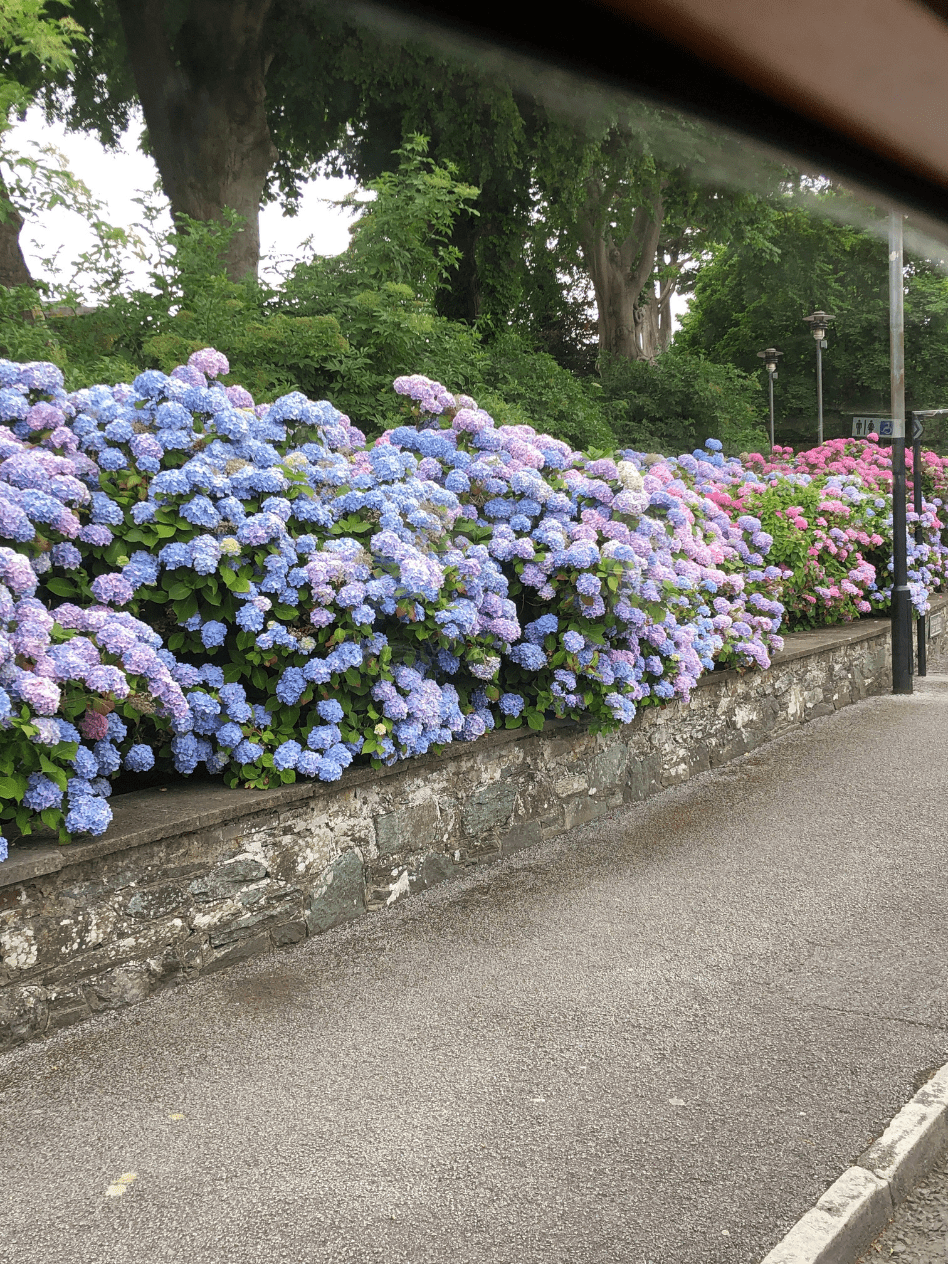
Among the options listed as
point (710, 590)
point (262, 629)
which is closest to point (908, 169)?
point (262, 629)

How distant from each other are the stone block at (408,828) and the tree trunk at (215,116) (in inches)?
350

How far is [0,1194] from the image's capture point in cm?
281

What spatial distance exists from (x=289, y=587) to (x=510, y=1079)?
2106mm

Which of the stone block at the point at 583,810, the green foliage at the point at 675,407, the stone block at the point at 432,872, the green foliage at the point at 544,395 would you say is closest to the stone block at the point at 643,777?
the stone block at the point at 583,810

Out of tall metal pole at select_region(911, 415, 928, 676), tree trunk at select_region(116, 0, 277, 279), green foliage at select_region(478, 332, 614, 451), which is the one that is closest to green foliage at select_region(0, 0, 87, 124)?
tree trunk at select_region(116, 0, 277, 279)

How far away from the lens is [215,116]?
12.8 metres

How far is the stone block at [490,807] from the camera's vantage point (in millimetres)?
5449

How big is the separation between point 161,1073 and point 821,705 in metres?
7.42

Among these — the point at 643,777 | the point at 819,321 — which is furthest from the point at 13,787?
the point at 819,321

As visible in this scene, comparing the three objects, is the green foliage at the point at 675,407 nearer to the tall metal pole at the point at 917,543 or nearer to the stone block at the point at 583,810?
the tall metal pole at the point at 917,543

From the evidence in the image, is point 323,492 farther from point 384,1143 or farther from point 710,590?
point 710,590

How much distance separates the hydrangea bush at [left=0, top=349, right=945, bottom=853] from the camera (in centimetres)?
394

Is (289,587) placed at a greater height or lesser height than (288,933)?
greater

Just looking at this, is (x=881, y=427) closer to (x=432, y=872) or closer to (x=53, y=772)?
(x=432, y=872)
